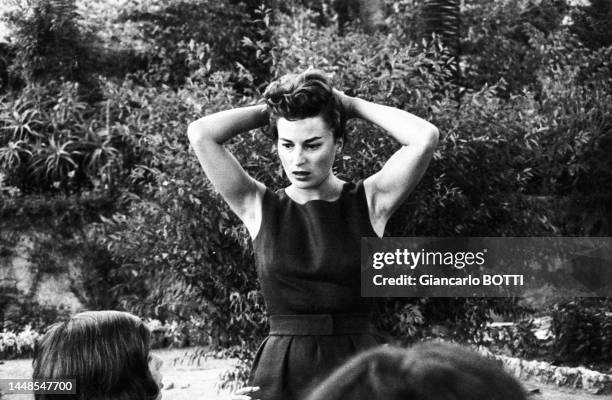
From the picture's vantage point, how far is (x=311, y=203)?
284 centimetres

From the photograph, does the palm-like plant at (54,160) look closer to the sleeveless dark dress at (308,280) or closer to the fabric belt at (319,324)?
the sleeveless dark dress at (308,280)

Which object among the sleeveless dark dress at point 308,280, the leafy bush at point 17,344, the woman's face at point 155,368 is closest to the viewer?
the woman's face at point 155,368

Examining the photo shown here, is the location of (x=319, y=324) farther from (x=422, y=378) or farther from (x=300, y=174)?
(x=422, y=378)

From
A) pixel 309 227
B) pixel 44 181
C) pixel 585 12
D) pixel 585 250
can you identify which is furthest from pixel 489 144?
pixel 44 181

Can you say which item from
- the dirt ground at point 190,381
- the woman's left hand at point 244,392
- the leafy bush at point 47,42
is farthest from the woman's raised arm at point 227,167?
the leafy bush at point 47,42

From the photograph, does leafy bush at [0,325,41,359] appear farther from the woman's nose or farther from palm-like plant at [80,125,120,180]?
the woman's nose

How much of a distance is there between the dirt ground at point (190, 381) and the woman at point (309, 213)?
379cm

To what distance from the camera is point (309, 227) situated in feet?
9.21

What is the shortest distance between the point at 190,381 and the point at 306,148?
19.0ft

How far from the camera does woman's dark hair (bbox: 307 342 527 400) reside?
0.88m

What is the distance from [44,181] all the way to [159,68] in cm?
198

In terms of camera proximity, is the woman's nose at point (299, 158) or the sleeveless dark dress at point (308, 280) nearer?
the sleeveless dark dress at point (308, 280)

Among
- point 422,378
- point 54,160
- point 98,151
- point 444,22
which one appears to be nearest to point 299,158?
point 422,378

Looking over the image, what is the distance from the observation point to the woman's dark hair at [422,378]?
88cm
